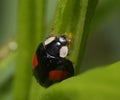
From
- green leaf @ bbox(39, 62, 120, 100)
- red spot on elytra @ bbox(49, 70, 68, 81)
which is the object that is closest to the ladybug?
red spot on elytra @ bbox(49, 70, 68, 81)

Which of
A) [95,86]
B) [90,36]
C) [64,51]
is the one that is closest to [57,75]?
[64,51]

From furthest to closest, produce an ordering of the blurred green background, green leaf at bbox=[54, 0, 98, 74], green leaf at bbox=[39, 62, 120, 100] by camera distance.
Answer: the blurred green background → green leaf at bbox=[54, 0, 98, 74] → green leaf at bbox=[39, 62, 120, 100]

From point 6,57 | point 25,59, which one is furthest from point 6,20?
point 25,59

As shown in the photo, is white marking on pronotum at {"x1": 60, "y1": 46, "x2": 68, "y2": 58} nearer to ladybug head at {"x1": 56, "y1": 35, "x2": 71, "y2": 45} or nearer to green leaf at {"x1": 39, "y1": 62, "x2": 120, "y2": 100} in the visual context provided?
ladybug head at {"x1": 56, "y1": 35, "x2": 71, "y2": 45}

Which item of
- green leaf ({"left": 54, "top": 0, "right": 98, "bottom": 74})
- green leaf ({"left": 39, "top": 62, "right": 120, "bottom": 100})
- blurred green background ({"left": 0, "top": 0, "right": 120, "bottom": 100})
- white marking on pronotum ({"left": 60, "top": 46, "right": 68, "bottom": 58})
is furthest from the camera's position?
blurred green background ({"left": 0, "top": 0, "right": 120, "bottom": 100})

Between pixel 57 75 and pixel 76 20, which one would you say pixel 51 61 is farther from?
pixel 76 20

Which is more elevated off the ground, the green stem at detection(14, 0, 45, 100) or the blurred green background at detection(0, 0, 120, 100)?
the green stem at detection(14, 0, 45, 100)

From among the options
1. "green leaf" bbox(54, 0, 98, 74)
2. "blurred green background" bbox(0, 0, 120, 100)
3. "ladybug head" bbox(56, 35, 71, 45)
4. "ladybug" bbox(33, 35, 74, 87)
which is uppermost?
"green leaf" bbox(54, 0, 98, 74)
